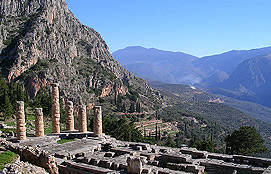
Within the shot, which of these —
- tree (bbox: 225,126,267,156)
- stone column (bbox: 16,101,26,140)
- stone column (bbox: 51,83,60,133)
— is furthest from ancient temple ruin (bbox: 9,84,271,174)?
tree (bbox: 225,126,267,156)

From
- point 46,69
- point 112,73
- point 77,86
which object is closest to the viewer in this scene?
point 46,69

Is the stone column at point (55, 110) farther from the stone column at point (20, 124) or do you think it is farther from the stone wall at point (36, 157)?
the stone wall at point (36, 157)

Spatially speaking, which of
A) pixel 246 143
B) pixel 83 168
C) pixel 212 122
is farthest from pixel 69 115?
pixel 212 122

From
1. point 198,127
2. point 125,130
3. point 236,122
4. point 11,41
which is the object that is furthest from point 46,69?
point 236,122

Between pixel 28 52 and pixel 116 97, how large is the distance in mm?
34946

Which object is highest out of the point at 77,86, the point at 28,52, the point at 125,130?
the point at 28,52

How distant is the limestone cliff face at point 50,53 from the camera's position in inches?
3036

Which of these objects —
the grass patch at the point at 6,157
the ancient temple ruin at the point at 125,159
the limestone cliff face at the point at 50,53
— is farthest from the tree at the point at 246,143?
the limestone cliff face at the point at 50,53

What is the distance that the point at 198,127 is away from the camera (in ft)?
291

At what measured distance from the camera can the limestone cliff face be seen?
77125 millimetres

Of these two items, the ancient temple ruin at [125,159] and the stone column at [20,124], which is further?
the stone column at [20,124]

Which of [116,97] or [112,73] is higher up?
[112,73]

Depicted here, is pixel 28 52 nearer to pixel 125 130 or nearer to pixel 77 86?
pixel 77 86

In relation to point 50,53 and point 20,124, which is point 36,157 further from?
point 50,53
